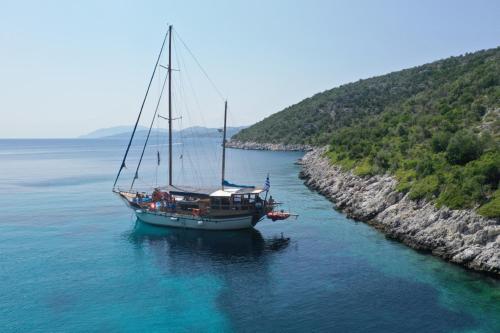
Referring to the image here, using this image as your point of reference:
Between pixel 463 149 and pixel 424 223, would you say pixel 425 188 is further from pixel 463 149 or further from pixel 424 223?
pixel 463 149

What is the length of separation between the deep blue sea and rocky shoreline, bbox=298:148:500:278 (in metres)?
1.41

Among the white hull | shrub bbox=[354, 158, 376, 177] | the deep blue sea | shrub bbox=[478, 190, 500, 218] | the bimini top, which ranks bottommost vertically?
the deep blue sea

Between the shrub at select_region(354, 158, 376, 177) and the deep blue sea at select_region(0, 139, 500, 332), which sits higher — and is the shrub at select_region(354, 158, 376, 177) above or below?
above

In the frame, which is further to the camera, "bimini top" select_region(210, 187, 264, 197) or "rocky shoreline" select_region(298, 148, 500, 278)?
"bimini top" select_region(210, 187, 264, 197)

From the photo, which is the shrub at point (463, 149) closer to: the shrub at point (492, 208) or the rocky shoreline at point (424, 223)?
the rocky shoreline at point (424, 223)

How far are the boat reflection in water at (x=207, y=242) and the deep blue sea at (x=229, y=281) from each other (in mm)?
118

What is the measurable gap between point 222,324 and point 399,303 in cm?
1248

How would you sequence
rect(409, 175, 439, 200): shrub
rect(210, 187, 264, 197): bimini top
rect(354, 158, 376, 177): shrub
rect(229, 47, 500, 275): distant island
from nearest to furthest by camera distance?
rect(229, 47, 500, 275): distant island, rect(409, 175, 439, 200): shrub, rect(210, 187, 264, 197): bimini top, rect(354, 158, 376, 177): shrub

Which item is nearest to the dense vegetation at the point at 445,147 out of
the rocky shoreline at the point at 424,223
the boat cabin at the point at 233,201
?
the rocky shoreline at the point at 424,223

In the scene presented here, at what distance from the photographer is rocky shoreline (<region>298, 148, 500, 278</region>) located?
33.4 metres

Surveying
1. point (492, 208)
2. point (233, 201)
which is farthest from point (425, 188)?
point (233, 201)

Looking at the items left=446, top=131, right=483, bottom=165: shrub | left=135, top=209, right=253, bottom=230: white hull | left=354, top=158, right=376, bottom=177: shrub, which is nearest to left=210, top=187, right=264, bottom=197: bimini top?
left=135, top=209, right=253, bottom=230: white hull

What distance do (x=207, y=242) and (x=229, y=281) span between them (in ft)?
37.3

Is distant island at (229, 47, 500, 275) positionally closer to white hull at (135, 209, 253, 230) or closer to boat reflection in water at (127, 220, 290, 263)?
boat reflection in water at (127, 220, 290, 263)
